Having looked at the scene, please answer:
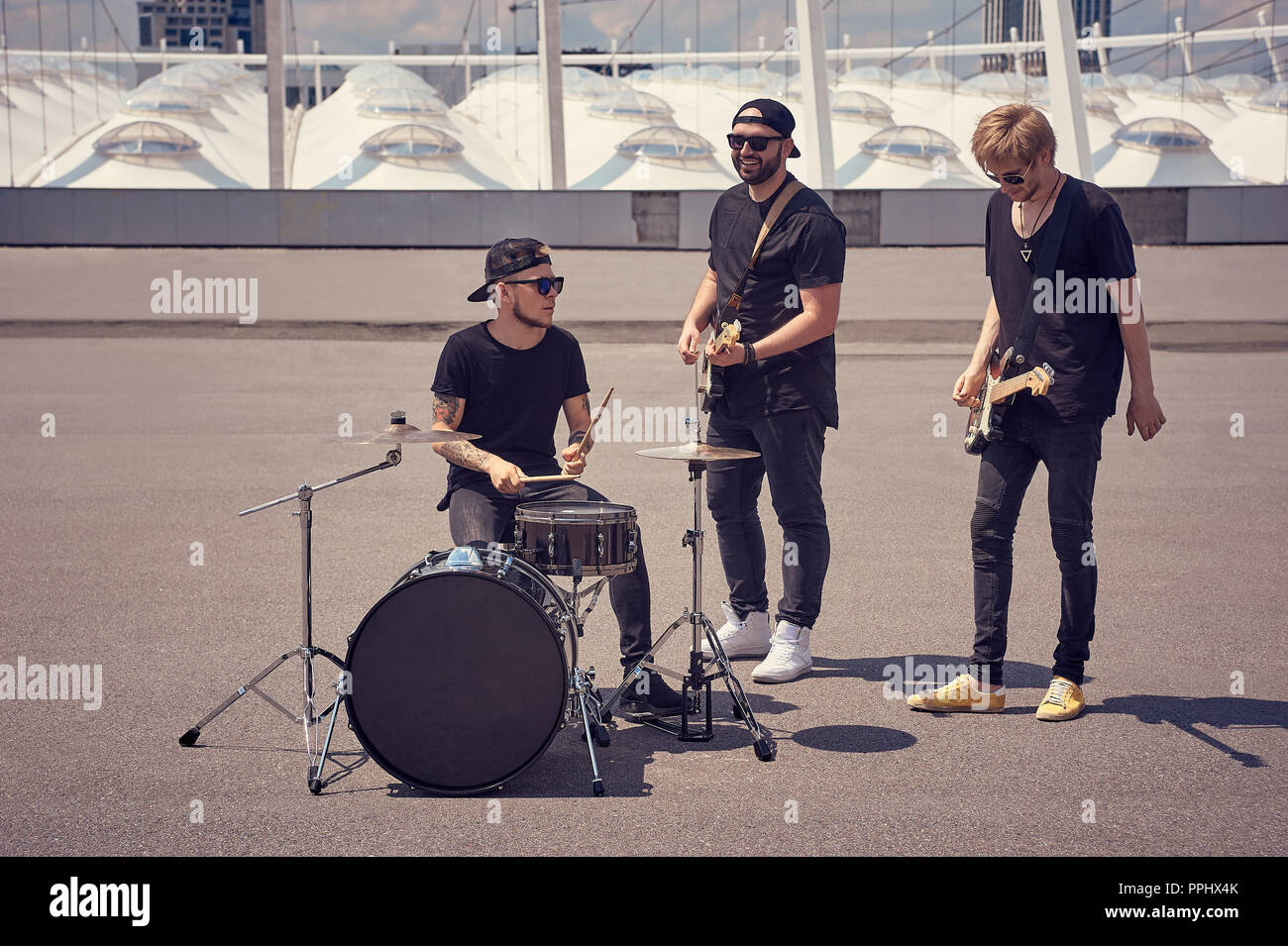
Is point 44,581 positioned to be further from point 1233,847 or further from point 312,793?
point 1233,847

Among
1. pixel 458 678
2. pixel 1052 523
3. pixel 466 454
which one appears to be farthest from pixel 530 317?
pixel 1052 523

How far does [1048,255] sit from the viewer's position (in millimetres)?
4914

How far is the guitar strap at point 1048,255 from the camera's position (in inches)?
193

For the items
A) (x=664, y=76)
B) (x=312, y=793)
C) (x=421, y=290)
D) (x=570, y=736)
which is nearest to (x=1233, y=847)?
(x=570, y=736)

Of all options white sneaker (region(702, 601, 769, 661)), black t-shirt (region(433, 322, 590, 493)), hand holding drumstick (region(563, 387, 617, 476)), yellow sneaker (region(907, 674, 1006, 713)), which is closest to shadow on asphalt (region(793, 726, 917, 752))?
yellow sneaker (region(907, 674, 1006, 713))

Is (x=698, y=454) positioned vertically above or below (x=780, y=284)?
below

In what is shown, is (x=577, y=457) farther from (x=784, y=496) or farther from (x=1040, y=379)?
(x=1040, y=379)

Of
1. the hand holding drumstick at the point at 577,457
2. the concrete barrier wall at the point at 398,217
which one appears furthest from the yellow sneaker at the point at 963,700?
the concrete barrier wall at the point at 398,217

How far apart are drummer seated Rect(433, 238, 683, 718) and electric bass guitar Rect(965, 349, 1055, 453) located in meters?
1.33

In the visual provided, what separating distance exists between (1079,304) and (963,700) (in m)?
1.54

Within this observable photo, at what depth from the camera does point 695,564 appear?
16.0 ft

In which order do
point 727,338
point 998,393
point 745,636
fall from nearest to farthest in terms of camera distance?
point 998,393, point 727,338, point 745,636

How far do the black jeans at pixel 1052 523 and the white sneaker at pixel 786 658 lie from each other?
76 centimetres

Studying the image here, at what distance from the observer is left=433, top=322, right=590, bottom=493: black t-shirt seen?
523cm
